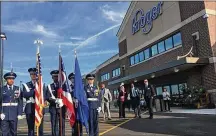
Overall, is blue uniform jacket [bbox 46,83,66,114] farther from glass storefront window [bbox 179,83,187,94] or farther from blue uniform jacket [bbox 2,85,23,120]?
glass storefront window [bbox 179,83,187,94]

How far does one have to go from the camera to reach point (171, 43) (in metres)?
23.4

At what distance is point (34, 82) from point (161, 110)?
1197 cm

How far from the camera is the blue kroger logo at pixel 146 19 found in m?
25.0

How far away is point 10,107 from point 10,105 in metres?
0.07

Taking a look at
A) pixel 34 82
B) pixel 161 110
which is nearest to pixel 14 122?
pixel 34 82

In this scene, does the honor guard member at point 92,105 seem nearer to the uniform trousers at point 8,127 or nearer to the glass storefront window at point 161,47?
the uniform trousers at point 8,127

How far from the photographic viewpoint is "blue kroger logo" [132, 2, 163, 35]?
2498 centimetres

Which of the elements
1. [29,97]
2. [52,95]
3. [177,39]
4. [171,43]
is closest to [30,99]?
[29,97]

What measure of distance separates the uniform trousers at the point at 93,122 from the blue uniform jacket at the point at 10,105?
6.74 feet

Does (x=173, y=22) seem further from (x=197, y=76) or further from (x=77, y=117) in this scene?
(x=77, y=117)

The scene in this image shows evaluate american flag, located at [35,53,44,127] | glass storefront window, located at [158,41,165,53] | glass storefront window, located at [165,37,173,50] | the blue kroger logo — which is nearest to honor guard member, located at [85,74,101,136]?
american flag, located at [35,53,44,127]

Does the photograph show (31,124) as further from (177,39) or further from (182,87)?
(177,39)

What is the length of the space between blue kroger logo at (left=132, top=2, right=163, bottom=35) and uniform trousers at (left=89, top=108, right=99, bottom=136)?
1770 centimetres

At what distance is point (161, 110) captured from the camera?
18469mm
